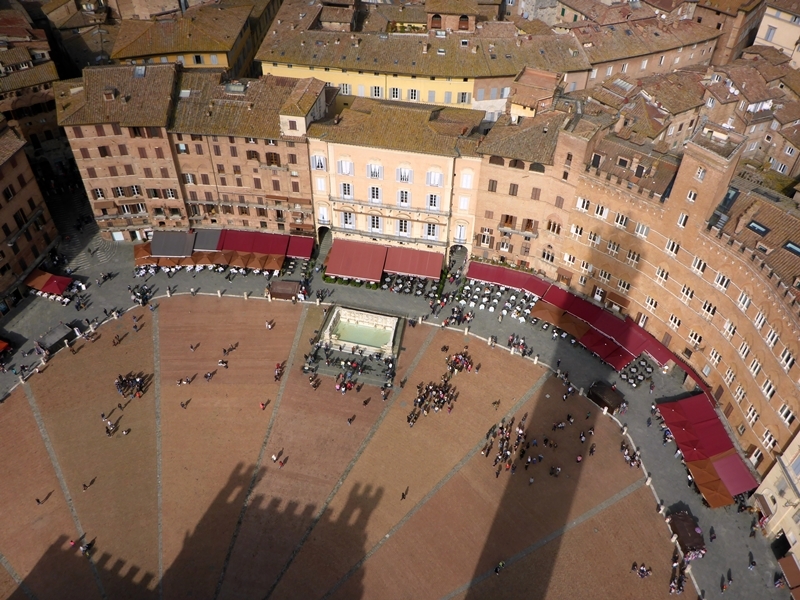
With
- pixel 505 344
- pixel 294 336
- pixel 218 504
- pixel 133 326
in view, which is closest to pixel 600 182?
pixel 505 344

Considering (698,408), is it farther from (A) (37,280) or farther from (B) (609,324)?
(A) (37,280)

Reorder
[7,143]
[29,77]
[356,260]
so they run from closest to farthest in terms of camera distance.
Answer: [7,143] → [356,260] → [29,77]

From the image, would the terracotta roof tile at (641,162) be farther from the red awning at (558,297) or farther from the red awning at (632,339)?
the red awning at (632,339)

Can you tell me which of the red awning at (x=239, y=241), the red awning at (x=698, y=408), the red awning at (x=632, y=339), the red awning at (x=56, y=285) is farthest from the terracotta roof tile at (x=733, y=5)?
the red awning at (x=56, y=285)

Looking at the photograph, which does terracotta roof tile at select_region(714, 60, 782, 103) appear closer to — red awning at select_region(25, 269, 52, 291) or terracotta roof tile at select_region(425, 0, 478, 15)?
terracotta roof tile at select_region(425, 0, 478, 15)

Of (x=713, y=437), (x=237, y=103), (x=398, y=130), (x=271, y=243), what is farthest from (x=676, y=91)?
(x=271, y=243)

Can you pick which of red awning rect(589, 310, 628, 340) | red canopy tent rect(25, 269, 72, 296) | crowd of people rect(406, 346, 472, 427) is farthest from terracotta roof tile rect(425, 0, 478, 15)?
red canopy tent rect(25, 269, 72, 296)
